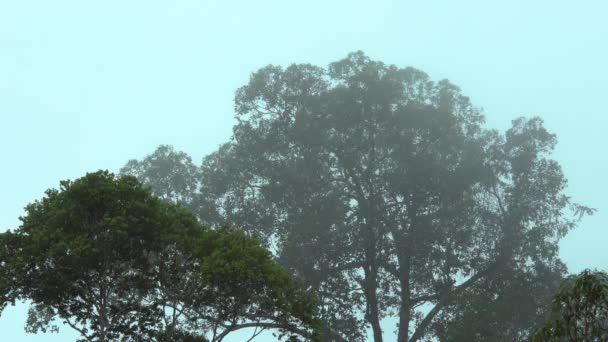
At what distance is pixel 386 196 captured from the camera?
41531 mm

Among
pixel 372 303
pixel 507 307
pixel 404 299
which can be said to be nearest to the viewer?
pixel 507 307

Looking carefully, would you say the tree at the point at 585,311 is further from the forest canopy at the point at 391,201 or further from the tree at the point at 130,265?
the forest canopy at the point at 391,201

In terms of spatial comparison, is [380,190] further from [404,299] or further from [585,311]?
[585,311]

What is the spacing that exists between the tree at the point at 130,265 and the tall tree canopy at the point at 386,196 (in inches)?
510

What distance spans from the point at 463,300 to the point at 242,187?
14.0 meters

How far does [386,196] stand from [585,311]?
31051 mm

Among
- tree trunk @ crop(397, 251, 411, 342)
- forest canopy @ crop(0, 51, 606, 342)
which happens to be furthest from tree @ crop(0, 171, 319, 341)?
tree trunk @ crop(397, 251, 411, 342)

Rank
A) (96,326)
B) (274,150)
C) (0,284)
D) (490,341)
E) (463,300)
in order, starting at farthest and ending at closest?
(274,150) → (463,300) → (490,341) → (96,326) → (0,284)

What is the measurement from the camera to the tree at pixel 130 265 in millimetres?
23938

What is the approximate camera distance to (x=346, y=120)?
135 feet

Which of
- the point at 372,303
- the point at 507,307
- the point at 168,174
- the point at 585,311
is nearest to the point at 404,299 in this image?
the point at 372,303

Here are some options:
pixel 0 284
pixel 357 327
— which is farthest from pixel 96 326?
pixel 357 327

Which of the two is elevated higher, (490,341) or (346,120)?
(346,120)

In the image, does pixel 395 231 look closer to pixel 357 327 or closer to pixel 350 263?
pixel 350 263
